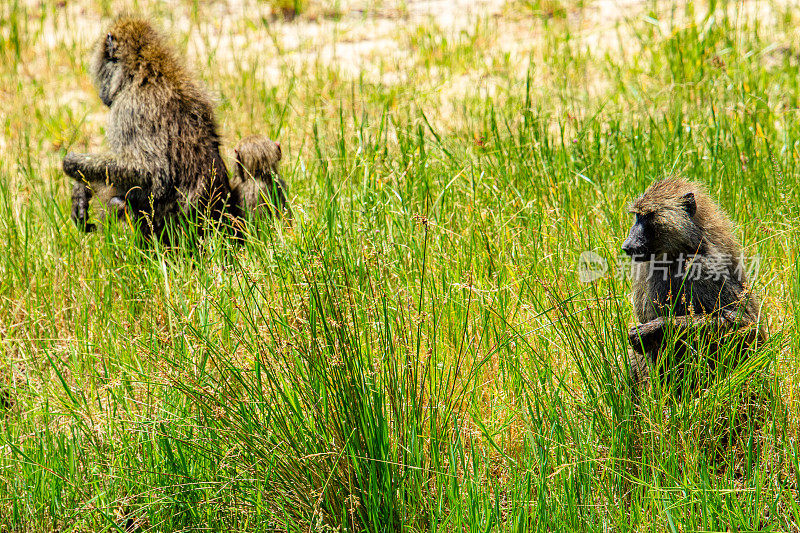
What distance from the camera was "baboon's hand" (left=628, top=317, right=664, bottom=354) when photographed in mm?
3531

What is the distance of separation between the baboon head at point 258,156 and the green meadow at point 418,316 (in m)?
0.31

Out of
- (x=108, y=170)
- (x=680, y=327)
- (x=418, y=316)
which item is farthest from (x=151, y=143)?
(x=680, y=327)

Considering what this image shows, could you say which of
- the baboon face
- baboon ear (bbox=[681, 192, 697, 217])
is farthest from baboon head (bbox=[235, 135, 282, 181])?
baboon ear (bbox=[681, 192, 697, 217])

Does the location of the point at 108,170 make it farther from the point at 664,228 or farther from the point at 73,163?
the point at 664,228

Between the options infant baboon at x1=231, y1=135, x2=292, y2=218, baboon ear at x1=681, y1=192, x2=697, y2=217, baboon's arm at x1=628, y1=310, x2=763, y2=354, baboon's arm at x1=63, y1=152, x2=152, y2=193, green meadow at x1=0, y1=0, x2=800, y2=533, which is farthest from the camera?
A: baboon's arm at x1=63, y1=152, x2=152, y2=193

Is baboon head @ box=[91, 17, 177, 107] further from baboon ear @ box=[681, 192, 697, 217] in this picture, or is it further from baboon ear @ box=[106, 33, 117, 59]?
baboon ear @ box=[681, 192, 697, 217]

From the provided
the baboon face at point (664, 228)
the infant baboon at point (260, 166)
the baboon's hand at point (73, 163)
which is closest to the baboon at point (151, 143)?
the baboon's hand at point (73, 163)

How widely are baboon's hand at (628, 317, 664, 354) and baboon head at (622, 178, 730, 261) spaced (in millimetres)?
341

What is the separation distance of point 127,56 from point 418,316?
3.09 metres

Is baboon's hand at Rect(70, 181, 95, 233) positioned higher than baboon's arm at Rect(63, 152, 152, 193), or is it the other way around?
baboon's arm at Rect(63, 152, 152, 193)

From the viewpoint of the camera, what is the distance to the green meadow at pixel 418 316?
3172 millimetres

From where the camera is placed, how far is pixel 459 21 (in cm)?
905

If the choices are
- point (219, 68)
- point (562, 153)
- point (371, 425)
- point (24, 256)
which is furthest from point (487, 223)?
point (219, 68)

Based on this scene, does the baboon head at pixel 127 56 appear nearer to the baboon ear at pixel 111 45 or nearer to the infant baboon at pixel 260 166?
the baboon ear at pixel 111 45
